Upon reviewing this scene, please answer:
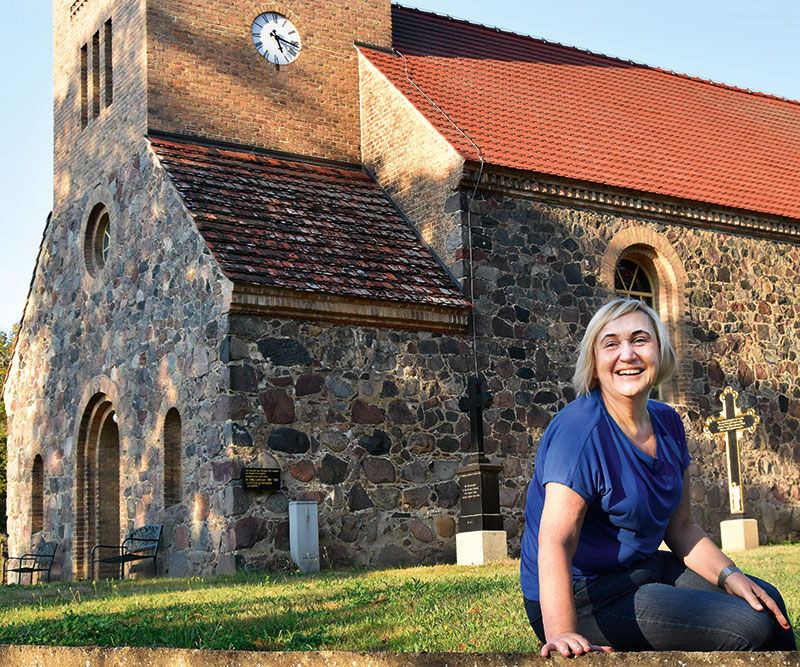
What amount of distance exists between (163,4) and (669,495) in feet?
51.0

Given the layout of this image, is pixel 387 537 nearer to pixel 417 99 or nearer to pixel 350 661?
pixel 417 99

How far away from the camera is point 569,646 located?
3.25m

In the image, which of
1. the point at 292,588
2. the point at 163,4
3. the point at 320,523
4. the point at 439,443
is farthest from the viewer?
the point at 163,4

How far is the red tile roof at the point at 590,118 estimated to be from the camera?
18.1 meters

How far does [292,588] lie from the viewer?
A: 35.9 feet

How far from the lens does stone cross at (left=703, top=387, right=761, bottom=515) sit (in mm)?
15836

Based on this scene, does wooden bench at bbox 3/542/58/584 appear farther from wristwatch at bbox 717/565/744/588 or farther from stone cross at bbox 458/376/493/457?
wristwatch at bbox 717/565/744/588

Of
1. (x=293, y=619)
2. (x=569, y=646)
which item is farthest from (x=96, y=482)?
(x=569, y=646)

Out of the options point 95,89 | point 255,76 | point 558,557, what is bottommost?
point 558,557

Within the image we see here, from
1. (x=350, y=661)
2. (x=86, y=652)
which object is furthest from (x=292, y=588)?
(x=350, y=661)

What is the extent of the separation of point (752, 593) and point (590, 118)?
1732 cm

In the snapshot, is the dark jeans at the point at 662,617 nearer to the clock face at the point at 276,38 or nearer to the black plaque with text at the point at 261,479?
the black plaque with text at the point at 261,479

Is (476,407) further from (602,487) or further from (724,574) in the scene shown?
(602,487)

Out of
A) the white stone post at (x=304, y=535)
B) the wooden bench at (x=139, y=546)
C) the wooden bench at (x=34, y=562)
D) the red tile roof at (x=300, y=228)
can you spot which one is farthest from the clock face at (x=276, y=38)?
the wooden bench at (x=34, y=562)
